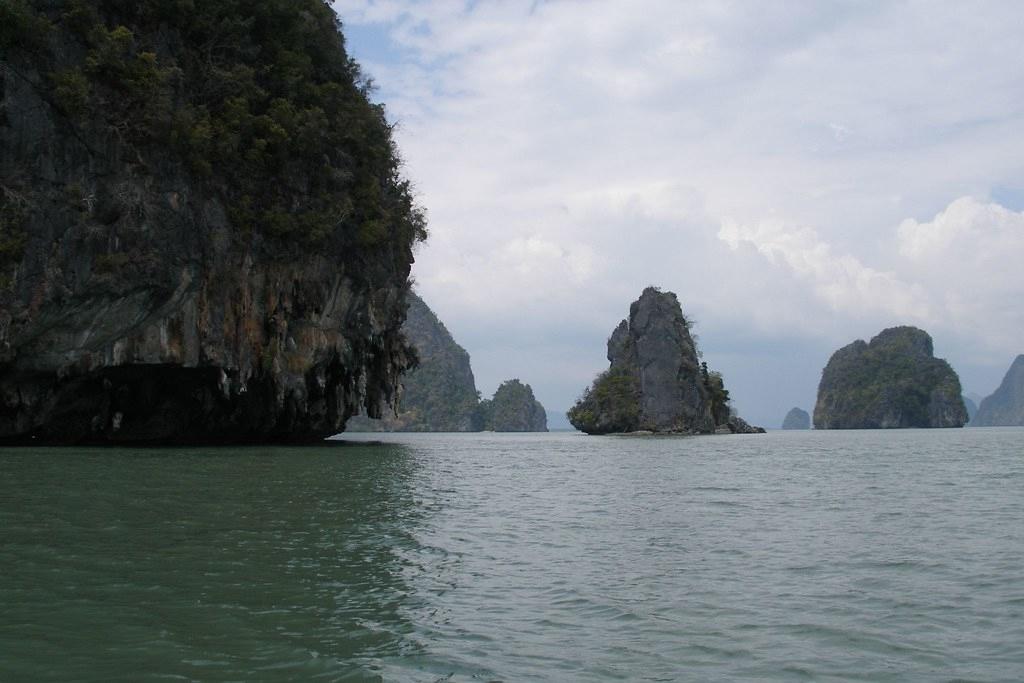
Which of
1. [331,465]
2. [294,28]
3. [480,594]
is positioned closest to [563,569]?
[480,594]

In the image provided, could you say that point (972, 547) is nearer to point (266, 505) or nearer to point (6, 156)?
point (266, 505)

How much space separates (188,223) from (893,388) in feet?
514

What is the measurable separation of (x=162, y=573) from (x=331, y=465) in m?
18.4

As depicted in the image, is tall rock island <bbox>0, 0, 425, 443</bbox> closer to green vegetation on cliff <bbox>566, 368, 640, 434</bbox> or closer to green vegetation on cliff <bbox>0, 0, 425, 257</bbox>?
green vegetation on cliff <bbox>0, 0, 425, 257</bbox>

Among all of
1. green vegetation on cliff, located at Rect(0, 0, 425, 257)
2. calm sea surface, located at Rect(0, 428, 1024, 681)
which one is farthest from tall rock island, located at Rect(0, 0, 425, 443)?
calm sea surface, located at Rect(0, 428, 1024, 681)

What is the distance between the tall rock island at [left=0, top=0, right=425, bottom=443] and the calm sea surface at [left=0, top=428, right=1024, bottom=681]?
15.6m

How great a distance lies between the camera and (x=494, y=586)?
973 cm

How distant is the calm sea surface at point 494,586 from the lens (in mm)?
6809

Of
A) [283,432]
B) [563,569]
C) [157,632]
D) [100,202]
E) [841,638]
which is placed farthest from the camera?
[283,432]

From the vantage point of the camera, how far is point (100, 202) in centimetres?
3409

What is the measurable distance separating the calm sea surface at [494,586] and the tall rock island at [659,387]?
294ft

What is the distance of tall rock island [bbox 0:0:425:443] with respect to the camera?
107 ft

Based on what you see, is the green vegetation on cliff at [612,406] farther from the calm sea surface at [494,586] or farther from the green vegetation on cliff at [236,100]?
the calm sea surface at [494,586]

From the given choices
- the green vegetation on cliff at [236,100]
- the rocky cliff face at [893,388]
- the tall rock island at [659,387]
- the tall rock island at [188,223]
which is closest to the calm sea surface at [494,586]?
the tall rock island at [188,223]
